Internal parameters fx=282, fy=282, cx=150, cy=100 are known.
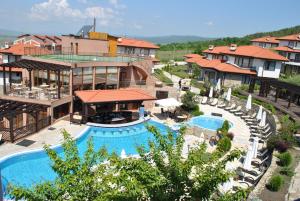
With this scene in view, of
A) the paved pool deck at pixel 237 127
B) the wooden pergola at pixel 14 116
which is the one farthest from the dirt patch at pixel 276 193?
the wooden pergola at pixel 14 116

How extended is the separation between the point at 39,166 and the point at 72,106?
36.8 feet

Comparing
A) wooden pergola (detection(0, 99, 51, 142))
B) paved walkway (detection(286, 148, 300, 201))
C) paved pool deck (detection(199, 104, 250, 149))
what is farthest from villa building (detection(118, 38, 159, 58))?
paved walkway (detection(286, 148, 300, 201))

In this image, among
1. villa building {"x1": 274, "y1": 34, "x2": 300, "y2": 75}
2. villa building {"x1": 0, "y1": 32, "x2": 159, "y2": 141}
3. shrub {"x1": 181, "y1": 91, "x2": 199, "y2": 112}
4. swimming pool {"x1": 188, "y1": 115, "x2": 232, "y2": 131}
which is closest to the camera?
villa building {"x1": 0, "y1": 32, "x2": 159, "y2": 141}

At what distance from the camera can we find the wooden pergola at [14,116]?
22422 millimetres

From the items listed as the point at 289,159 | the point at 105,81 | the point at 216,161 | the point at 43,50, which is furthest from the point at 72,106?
the point at 216,161

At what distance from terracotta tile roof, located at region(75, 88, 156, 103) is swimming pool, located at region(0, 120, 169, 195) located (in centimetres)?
296

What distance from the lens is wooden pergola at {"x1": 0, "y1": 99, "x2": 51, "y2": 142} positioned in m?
22.4

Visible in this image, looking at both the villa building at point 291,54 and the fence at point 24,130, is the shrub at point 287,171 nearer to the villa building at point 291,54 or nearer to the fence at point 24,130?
the fence at point 24,130

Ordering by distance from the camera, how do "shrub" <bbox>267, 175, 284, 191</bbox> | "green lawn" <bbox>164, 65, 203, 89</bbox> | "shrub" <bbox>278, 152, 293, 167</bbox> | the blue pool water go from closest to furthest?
"shrub" <bbox>267, 175, 284, 191</bbox>, "shrub" <bbox>278, 152, 293, 167</bbox>, the blue pool water, "green lawn" <bbox>164, 65, 203, 89</bbox>

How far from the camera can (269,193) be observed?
567 inches

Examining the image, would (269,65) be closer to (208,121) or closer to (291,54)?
(291,54)

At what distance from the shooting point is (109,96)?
30234mm

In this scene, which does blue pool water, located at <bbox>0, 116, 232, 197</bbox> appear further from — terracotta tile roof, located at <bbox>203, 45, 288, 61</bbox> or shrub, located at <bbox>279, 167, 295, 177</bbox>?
terracotta tile roof, located at <bbox>203, 45, 288, 61</bbox>

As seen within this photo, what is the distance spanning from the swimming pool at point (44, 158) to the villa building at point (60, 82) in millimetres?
2866
